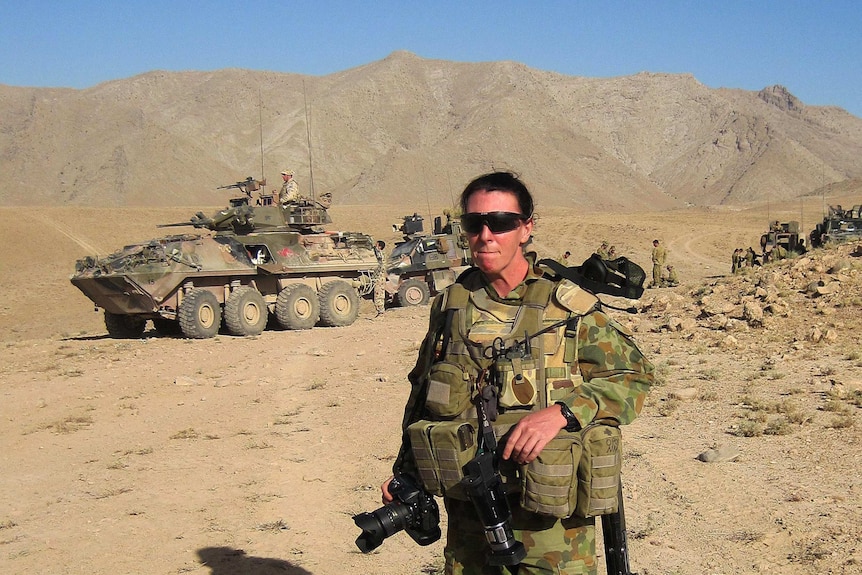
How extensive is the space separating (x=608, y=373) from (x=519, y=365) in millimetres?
276

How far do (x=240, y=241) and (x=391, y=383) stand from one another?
7.18 metres

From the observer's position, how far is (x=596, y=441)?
8.92 ft

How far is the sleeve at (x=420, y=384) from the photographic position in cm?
304

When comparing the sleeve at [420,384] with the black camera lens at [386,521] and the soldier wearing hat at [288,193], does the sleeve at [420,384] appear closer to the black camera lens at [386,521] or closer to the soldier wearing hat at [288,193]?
the black camera lens at [386,521]

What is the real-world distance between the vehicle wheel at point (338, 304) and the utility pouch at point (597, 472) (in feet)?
51.3

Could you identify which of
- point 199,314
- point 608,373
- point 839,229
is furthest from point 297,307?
point 608,373

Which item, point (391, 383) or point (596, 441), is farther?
point (391, 383)

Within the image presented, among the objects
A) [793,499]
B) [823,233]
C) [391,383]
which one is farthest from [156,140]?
[793,499]

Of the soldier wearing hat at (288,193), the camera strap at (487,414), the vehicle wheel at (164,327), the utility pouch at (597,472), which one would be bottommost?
the vehicle wheel at (164,327)

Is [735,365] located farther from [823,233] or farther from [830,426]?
[823,233]

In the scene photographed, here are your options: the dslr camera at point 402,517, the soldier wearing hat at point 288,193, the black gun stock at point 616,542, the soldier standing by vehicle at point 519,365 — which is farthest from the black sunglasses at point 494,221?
the soldier wearing hat at point 288,193

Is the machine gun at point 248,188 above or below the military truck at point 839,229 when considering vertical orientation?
above

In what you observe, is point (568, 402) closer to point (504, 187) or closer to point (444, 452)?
point (444, 452)

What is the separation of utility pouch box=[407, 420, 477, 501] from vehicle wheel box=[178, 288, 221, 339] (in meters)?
13.7
